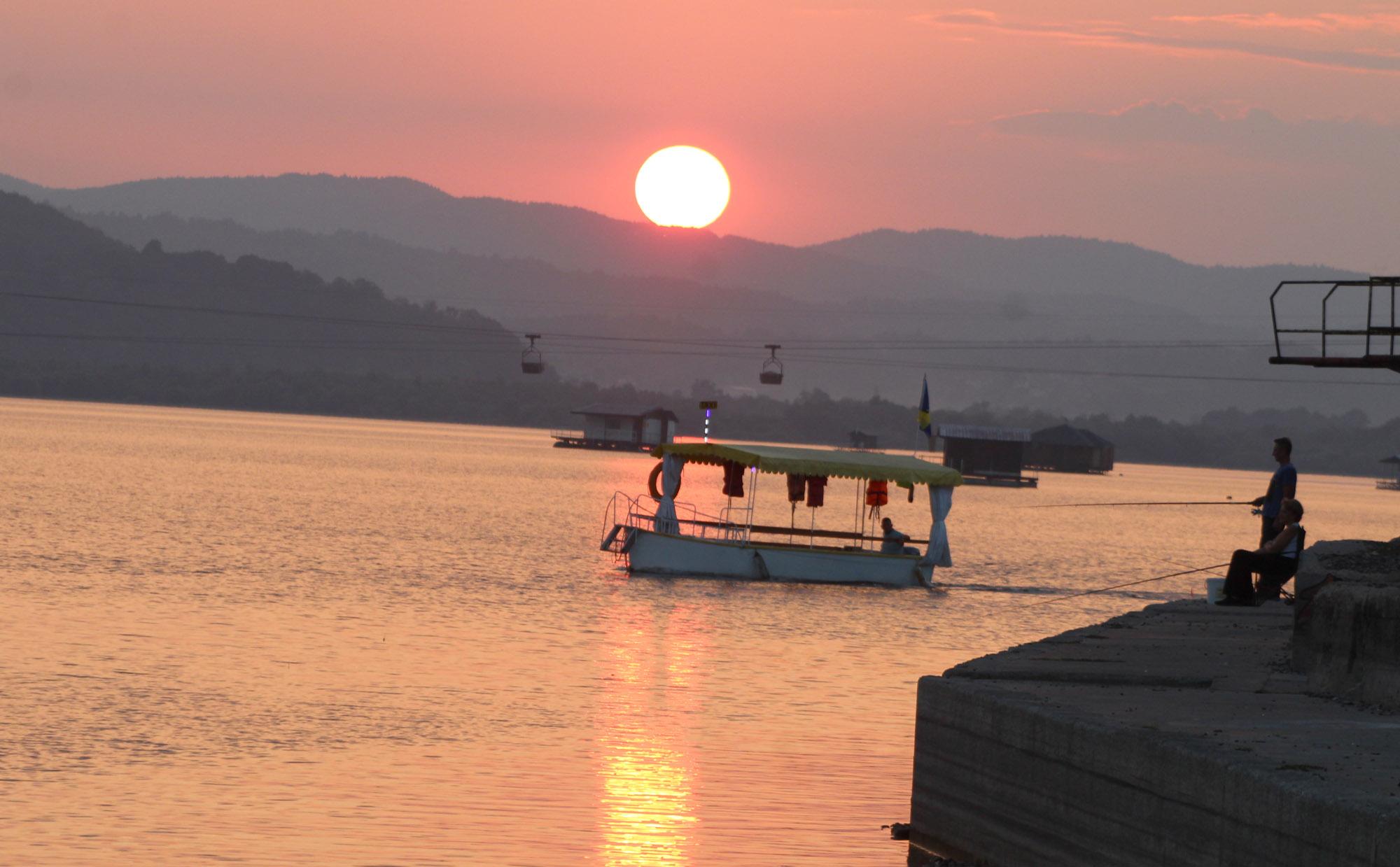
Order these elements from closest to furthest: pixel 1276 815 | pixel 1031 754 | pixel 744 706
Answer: pixel 1276 815
pixel 1031 754
pixel 744 706

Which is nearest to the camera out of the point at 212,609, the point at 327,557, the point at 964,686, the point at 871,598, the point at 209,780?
the point at 964,686

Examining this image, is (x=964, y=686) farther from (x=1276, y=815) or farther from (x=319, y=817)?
(x=319, y=817)

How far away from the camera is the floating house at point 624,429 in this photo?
16425cm

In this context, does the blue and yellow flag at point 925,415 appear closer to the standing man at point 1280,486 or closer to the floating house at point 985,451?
the standing man at point 1280,486

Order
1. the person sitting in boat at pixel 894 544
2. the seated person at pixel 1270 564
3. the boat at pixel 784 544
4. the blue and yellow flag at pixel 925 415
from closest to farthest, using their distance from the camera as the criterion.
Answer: the seated person at pixel 1270 564 < the boat at pixel 784 544 < the blue and yellow flag at pixel 925 415 < the person sitting in boat at pixel 894 544

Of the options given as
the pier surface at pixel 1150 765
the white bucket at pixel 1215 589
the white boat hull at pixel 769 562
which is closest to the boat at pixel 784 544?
the white boat hull at pixel 769 562

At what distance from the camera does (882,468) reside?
4556 cm

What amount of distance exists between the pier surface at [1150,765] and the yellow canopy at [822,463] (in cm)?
2729

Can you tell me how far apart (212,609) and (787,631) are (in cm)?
1163

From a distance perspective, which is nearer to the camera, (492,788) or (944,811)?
(944,811)

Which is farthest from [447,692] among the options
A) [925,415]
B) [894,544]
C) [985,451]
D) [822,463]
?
[985,451]

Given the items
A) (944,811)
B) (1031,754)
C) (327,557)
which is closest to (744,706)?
(944,811)

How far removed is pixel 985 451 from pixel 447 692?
116 meters

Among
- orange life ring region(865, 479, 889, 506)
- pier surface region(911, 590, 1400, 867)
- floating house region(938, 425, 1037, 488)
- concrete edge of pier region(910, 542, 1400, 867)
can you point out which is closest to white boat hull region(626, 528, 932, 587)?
orange life ring region(865, 479, 889, 506)
